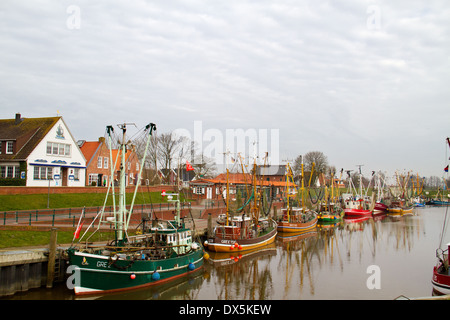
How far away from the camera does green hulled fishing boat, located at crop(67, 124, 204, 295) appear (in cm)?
2119

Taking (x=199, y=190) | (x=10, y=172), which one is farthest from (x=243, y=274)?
(x=199, y=190)

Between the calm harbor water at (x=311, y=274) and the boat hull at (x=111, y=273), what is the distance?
580 millimetres

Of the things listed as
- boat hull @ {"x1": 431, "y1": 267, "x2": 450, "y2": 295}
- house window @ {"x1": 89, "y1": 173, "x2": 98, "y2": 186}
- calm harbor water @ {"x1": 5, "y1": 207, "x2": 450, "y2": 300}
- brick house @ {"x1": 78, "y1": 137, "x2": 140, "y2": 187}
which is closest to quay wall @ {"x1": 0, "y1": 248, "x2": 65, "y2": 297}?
calm harbor water @ {"x1": 5, "y1": 207, "x2": 450, "y2": 300}

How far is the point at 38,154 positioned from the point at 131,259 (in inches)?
1267

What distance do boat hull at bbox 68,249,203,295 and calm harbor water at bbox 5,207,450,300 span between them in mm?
580

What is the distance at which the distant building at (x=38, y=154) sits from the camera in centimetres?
4669

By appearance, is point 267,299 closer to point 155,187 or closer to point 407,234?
point 407,234

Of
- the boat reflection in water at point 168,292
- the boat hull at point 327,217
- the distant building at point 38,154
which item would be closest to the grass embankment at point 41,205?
the distant building at point 38,154

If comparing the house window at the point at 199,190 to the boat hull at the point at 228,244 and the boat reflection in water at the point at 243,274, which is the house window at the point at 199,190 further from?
the boat hull at the point at 228,244

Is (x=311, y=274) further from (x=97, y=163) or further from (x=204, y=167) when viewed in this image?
(x=204, y=167)

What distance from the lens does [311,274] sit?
29703 mm

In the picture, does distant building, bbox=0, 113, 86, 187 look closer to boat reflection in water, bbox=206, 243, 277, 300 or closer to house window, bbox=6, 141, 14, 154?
house window, bbox=6, 141, 14, 154

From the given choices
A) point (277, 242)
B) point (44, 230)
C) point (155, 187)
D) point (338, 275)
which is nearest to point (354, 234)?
point (277, 242)
